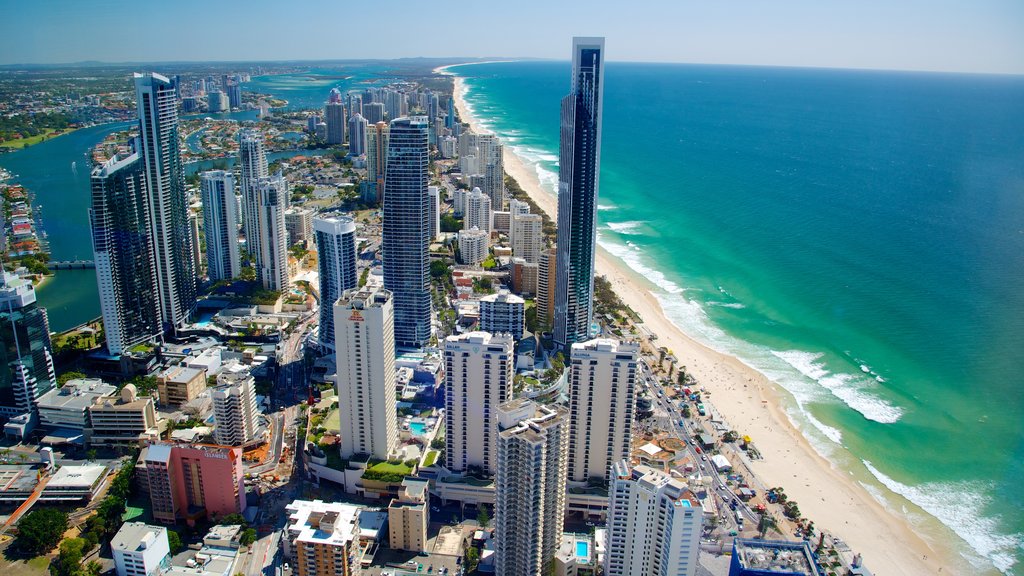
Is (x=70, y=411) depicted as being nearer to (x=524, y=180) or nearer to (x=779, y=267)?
(x=779, y=267)

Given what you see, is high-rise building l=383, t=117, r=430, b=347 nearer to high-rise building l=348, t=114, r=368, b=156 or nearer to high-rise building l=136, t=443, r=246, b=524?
high-rise building l=136, t=443, r=246, b=524

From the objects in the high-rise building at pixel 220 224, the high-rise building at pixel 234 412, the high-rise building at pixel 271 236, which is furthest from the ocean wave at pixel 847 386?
the high-rise building at pixel 220 224

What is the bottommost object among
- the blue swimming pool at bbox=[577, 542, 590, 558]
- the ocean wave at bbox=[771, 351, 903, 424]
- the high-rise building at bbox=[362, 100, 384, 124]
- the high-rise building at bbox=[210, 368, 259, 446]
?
the ocean wave at bbox=[771, 351, 903, 424]

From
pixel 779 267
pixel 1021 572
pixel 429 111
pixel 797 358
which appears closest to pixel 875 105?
pixel 429 111

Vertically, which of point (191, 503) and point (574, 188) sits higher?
point (574, 188)

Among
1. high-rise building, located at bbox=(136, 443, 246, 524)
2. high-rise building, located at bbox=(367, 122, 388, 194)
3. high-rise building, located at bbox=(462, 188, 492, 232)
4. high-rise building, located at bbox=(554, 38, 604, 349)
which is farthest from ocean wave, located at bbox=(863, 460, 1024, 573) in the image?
high-rise building, located at bbox=(367, 122, 388, 194)

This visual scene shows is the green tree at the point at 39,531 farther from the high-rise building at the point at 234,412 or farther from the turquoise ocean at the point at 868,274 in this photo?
the turquoise ocean at the point at 868,274
